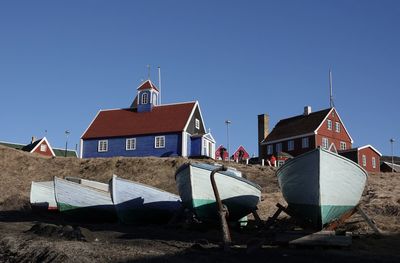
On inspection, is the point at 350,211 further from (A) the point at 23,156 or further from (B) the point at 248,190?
(A) the point at 23,156

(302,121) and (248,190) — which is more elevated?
(302,121)

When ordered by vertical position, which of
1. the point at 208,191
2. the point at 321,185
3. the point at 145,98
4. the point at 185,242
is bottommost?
the point at 185,242

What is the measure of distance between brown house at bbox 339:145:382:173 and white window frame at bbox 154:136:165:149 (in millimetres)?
20211

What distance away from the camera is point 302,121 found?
2174 inches

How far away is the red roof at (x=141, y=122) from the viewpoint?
4197cm

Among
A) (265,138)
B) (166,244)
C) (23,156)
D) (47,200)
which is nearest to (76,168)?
(23,156)

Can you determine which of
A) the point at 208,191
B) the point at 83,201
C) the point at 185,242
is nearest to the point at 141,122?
the point at 83,201

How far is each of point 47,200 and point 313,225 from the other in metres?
16.3

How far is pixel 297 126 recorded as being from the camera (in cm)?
5478

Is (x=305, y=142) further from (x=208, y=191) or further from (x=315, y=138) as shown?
(x=208, y=191)

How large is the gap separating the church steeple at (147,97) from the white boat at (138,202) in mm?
25840

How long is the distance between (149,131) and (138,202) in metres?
23.4

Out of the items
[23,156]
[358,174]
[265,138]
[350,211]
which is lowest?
[350,211]

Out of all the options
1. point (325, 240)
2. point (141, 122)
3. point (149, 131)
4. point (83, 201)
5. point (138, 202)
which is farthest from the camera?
point (141, 122)
